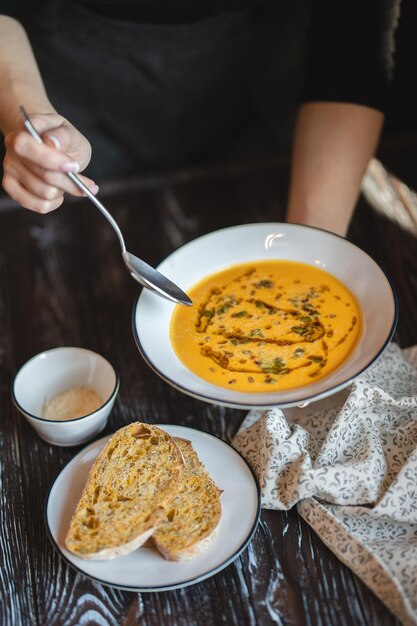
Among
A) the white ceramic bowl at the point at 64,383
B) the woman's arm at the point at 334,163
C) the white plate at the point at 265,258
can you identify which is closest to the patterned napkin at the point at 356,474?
the white plate at the point at 265,258

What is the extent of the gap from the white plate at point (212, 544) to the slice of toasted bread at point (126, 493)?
0.03 metres

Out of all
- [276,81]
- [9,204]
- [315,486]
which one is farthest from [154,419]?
[276,81]

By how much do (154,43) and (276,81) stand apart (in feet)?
1.75

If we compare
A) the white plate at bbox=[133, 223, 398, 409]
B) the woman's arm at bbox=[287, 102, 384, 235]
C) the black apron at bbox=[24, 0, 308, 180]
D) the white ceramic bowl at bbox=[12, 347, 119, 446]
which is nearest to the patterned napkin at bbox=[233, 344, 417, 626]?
the white plate at bbox=[133, 223, 398, 409]

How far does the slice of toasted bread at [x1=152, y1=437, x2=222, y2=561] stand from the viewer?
1.13m

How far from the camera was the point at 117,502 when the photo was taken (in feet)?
3.99

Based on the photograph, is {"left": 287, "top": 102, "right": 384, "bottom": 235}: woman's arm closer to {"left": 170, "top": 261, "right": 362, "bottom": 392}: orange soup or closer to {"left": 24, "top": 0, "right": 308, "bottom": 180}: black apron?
{"left": 170, "top": 261, "right": 362, "bottom": 392}: orange soup

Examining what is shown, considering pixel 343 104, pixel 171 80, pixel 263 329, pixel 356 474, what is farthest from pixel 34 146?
pixel 171 80

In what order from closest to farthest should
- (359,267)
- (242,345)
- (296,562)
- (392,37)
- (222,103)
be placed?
(296,562) < (242,345) < (359,267) < (392,37) < (222,103)

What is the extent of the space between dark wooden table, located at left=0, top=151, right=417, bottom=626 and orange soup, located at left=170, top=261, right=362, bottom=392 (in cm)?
21

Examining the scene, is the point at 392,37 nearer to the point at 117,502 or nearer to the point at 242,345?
the point at 242,345

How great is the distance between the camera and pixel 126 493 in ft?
4.03

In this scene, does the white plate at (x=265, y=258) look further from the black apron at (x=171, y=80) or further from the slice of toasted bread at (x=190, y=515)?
the black apron at (x=171, y=80)

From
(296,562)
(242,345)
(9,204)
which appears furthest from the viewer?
(9,204)
